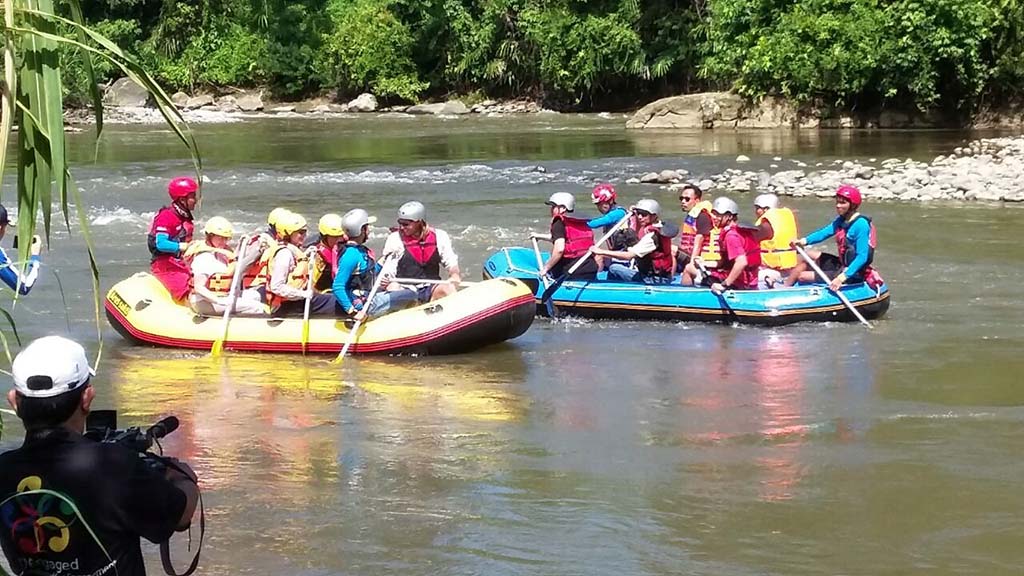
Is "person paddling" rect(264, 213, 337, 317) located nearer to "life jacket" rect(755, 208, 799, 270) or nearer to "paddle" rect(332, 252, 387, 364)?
"paddle" rect(332, 252, 387, 364)

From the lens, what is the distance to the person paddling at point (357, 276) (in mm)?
8648

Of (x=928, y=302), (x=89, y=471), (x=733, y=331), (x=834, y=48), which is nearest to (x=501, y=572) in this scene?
(x=89, y=471)

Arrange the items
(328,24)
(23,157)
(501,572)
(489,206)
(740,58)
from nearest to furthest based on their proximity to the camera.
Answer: (23,157)
(501,572)
(489,206)
(740,58)
(328,24)

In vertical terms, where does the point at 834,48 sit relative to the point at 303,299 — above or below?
above

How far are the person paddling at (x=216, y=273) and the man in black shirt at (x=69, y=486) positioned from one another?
20.4ft

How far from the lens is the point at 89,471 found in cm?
258

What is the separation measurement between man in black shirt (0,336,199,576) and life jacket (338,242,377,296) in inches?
238

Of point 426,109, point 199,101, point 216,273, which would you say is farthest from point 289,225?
point 199,101

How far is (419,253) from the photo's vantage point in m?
9.09

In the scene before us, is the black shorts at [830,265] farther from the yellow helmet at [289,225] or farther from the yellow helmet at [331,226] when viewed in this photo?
the yellow helmet at [289,225]

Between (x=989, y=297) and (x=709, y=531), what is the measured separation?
598 cm

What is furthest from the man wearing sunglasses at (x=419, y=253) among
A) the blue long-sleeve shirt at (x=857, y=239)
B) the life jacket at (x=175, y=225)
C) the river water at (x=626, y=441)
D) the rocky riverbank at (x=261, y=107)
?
the rocky riverbank at (x=261, y=107)

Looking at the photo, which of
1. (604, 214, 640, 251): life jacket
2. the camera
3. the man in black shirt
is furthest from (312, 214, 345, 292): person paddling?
the man in black shirt

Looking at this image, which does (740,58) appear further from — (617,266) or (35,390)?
(35,390)
